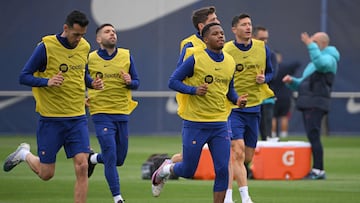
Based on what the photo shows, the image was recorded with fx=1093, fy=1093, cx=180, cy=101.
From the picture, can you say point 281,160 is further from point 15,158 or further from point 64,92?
point 64,92

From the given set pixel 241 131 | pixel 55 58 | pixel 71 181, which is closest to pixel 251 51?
pixel 241 131

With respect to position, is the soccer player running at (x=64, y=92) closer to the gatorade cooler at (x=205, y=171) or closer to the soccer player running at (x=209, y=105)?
the soccer player running at (x=209, y=105)

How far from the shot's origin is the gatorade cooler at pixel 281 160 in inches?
714

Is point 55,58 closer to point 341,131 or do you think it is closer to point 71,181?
point 71,181

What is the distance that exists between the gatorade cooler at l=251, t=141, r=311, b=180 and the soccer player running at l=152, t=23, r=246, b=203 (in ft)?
18.0

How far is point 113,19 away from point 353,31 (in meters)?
6.24

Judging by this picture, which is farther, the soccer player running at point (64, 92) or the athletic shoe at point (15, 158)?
the athletic shoe at point (15, 158)

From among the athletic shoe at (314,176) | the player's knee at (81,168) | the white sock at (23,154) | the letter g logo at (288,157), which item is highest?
the player's knee at (81,168)

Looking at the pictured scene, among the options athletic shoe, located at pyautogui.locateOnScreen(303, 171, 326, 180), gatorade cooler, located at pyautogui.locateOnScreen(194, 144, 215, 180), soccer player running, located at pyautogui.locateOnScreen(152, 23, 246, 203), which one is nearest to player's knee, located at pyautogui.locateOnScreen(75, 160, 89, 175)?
soccer player running, located at pyautogui.locateOnScreen(152, 23, 246, 203)

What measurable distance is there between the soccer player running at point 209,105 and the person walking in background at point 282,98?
1181 centimetres

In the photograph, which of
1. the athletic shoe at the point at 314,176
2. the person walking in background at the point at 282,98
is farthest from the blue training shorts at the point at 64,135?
the person walking in background at the point at 282,98

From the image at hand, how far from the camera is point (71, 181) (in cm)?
1761

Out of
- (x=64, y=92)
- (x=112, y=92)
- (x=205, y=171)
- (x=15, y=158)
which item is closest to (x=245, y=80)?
(x=112, y=92)

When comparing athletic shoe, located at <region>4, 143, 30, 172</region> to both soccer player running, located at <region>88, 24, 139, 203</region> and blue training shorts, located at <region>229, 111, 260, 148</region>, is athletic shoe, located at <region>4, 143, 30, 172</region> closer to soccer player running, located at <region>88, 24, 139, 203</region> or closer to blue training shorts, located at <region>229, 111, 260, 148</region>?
soccer player running, located at <region>88, 24, 139, 203</region>
